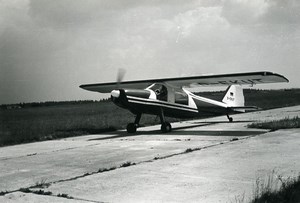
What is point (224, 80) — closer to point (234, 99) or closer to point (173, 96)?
point (173, 96)

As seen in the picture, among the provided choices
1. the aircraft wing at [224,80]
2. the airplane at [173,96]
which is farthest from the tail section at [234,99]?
the aircraft wing at [224,80]

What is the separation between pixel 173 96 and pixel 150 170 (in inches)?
350

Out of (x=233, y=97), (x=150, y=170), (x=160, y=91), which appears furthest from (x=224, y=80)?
(x=150, y=170)

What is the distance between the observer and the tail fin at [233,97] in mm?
18953

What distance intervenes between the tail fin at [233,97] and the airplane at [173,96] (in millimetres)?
694

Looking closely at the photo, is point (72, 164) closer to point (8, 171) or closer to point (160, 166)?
point (8, 171)

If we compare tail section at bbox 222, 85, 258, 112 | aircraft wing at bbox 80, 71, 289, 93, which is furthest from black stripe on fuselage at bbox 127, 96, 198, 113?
tail section at bbox 222, 85, 258, 112

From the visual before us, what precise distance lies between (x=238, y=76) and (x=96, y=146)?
592 centimetres

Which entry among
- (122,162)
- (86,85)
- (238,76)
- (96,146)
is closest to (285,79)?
(238,76)

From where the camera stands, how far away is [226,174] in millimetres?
6344

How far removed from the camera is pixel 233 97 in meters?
19.3

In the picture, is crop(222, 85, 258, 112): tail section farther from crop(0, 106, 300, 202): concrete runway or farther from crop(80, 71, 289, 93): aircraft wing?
crop(0, 106, 300, 202): concrete runway

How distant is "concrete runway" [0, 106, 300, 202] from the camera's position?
5262 millimetres

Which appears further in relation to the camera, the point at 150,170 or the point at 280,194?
the point at 150,170
